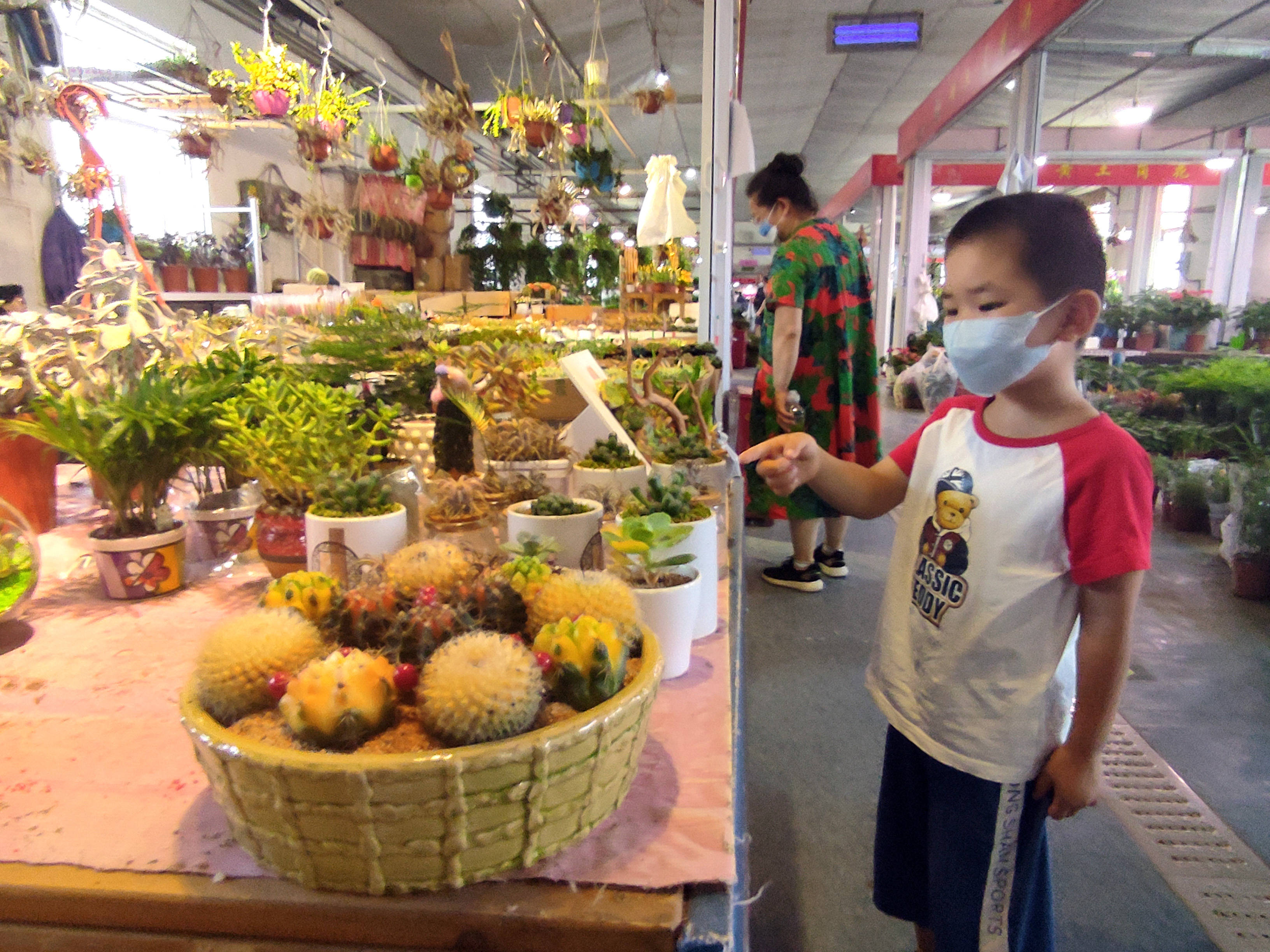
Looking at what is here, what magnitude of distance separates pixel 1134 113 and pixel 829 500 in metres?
9.55

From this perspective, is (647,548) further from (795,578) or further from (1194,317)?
(1194,317)

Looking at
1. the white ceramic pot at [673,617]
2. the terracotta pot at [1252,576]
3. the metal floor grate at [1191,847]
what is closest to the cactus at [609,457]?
the white ceramic pot at [673,617]

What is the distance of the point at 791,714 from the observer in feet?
8.45

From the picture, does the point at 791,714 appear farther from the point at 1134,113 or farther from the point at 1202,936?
the point at 1134,113

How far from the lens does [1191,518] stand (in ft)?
14.8

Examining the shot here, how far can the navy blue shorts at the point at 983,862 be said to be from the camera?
1143 millimetres

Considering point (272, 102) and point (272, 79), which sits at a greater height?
point (272, 79)

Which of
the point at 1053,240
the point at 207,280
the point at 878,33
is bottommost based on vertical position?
the point at 1053,240

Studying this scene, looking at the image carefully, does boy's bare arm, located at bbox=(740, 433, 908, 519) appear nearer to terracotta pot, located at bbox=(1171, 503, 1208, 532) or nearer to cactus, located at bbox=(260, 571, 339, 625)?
cactus, located at bbox=(260, 571, 339, 625)

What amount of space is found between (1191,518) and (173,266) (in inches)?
285

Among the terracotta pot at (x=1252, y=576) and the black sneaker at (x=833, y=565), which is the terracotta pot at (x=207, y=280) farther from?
the terracotta pot at (x=1252, y=576)

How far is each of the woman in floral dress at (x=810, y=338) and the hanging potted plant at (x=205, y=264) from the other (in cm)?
493

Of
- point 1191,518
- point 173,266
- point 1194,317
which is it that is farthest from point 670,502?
point 1194,317

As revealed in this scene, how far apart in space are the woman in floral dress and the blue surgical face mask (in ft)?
6.35
